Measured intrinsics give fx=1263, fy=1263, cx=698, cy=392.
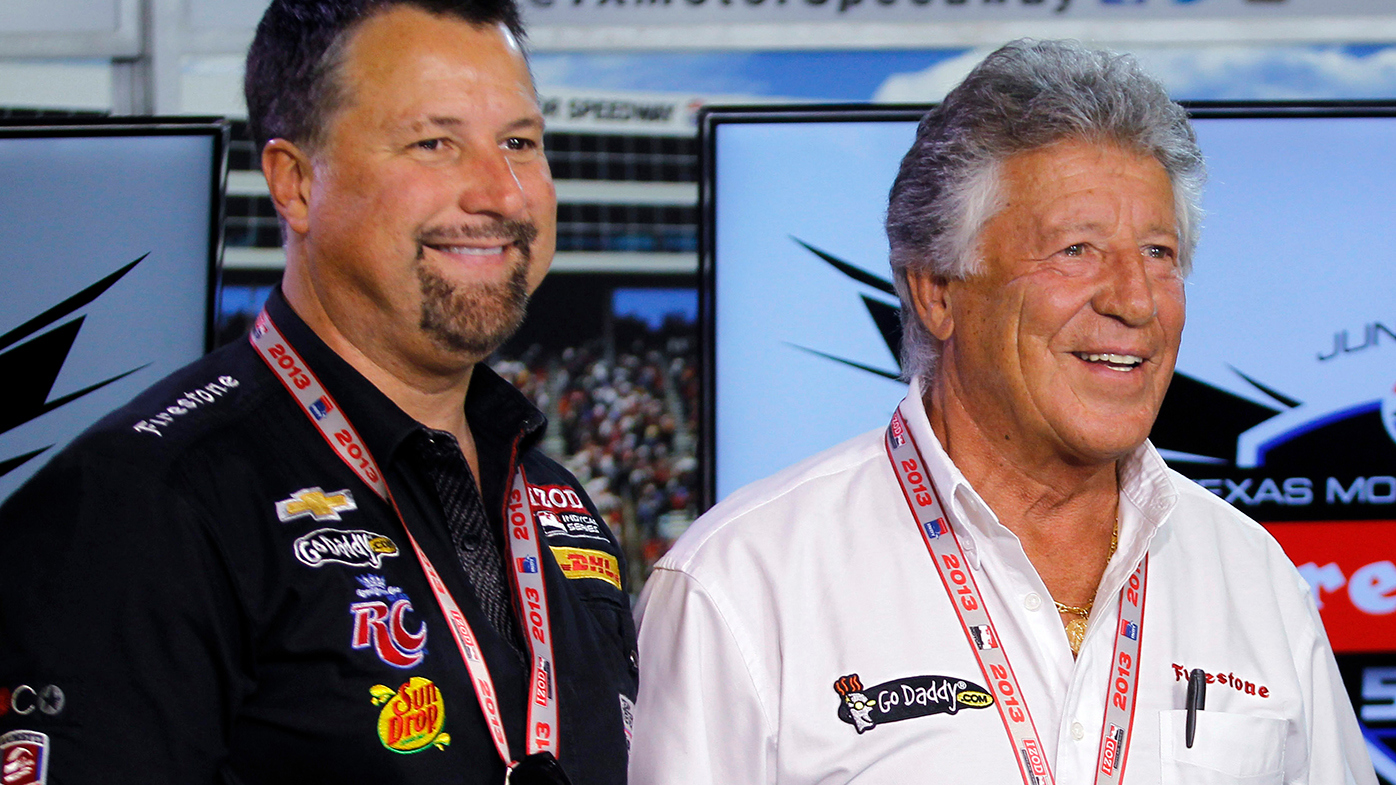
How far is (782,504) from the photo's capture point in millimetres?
1876

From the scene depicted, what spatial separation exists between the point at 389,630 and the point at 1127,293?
1.09m

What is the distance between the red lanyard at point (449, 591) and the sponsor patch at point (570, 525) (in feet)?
0.52

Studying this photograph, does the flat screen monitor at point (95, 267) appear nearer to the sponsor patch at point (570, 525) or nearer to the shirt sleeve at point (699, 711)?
the sponsor patch at point (570, 525)

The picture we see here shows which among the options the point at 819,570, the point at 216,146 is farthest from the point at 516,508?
the point at 216,146

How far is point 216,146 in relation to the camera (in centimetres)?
280

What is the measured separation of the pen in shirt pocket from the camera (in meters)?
1.73

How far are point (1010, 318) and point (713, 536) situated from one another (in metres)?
0.54

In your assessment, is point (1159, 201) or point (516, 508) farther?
point (1159, 201)

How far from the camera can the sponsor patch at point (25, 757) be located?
1.23 meters

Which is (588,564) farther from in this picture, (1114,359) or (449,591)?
(1114,359)

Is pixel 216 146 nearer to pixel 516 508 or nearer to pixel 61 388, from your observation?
pixel 61 388

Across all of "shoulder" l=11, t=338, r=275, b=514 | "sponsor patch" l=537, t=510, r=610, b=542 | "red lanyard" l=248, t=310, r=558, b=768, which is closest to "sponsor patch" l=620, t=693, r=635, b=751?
"red lanyard" l=248, t=310, r=558, b=768

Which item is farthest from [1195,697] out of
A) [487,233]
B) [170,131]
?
[170,131]

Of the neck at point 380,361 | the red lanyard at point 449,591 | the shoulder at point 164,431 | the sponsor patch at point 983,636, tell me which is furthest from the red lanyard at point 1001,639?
the shoulder at point 164,431
